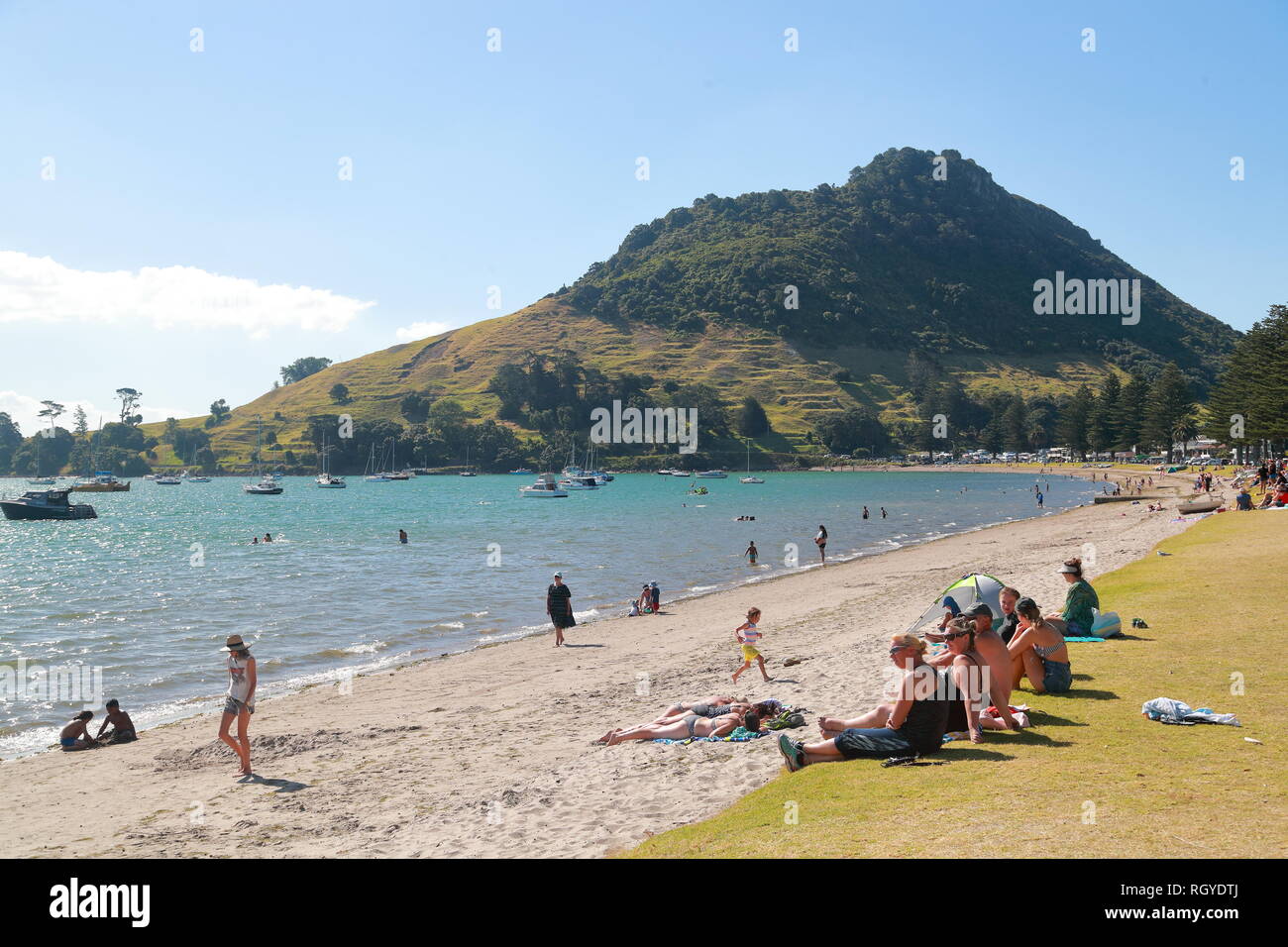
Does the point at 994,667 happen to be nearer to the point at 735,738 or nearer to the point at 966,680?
the point at 966,680

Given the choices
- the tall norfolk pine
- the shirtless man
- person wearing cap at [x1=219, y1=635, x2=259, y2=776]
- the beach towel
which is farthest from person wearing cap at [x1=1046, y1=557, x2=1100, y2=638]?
the tall norfolk pine

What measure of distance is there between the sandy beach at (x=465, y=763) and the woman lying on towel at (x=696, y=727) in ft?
0.91

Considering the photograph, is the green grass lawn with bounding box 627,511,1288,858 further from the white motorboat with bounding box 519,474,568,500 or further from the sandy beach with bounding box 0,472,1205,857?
the white motorboat with bounding box 519,474,568,500

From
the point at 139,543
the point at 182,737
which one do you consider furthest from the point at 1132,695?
the point at 139,543

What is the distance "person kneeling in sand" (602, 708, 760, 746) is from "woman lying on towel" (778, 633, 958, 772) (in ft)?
7.86

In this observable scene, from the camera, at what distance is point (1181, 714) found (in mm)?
9117

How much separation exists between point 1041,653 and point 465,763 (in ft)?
27.4

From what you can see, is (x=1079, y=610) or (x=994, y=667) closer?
(x=994, y=667)

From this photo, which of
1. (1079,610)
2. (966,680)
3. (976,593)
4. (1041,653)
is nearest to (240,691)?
(966,680)

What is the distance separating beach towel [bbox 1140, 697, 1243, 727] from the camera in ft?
29.5

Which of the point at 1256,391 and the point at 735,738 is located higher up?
the point at 1256,391
